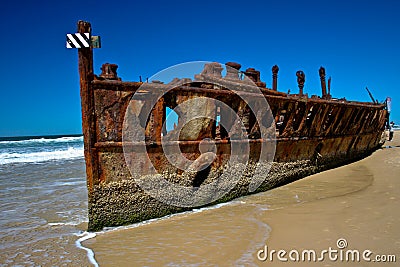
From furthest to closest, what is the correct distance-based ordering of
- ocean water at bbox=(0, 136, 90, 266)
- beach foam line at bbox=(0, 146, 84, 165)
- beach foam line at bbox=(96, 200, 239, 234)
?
beach foam line at bbox=(0, 146, 84, 165) → beach foam line at bbox=(96, 200, 239, 234) → ocean water at bbox=(0, 136, 90, 266)

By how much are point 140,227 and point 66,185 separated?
4.75 meters

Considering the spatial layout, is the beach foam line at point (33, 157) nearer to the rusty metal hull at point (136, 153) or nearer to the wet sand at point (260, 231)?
the rusty metal hull at point (136, 153)

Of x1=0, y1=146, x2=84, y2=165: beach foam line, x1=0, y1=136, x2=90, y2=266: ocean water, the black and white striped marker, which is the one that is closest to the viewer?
x1=0, y1=136, x2=90, y2=266: ocean water

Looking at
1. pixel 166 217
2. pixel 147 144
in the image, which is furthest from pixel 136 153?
pixel 166 217

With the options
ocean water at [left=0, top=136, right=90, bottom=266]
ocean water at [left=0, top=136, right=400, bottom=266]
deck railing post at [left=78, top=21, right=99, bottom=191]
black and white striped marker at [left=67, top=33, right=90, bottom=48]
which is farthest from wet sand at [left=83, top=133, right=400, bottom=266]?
black and white striped marker at [left=67, top=33, right=90, bottom=48]

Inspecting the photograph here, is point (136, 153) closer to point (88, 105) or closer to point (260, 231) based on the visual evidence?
point (88, 105)

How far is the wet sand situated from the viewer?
2975 millimetres

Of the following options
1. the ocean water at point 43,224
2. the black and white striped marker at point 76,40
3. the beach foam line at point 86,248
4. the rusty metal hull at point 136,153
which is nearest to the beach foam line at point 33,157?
the ocean water at point 43,224

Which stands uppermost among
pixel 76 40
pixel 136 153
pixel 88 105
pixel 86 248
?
pixel 76 40

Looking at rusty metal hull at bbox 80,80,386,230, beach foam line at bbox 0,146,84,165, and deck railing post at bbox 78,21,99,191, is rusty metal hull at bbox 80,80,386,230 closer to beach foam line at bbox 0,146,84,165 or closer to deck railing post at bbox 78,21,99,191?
deck railing post at bbox 78,21,99,191

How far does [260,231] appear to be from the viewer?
3561 millimetres

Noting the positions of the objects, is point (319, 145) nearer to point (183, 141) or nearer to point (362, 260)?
point (183, 141)

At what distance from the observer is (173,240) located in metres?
3.39

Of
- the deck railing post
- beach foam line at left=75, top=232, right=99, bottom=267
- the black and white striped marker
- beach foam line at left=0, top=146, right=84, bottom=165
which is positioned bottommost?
beach foam line at left=75, top=232, right=99, bottom=267
